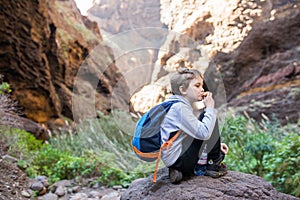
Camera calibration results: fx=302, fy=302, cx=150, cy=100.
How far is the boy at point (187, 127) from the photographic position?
1.95 m

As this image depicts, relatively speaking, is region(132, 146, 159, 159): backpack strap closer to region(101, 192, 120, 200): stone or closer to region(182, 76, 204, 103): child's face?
region(182, 76, 204, 103): child's face

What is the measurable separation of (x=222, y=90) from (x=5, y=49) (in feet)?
25.3

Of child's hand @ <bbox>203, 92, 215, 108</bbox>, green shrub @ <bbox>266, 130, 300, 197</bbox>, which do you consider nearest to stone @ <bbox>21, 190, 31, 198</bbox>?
child's hand @ <bbox>203, 92, 215, 108</bbox>

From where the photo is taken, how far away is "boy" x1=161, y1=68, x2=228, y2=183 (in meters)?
1.95

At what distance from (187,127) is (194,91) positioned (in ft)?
0.89

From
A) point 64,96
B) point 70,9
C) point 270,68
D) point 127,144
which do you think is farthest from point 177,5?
point 127,144

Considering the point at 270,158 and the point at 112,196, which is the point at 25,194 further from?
the point at 270,158

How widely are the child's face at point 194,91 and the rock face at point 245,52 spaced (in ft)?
0.60

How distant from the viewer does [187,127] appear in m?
1.95

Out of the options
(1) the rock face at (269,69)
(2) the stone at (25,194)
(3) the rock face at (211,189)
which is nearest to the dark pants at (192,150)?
(3) the rock face at (211,189)

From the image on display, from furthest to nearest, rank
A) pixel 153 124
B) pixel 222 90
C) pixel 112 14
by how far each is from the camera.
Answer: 1. pixel 112 14
2. pixel 222 90
3. pixel 153 124

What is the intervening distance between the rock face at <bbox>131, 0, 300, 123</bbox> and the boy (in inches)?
9.3

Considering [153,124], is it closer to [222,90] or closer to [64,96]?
[222,90]

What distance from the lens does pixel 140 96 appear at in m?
2.47
